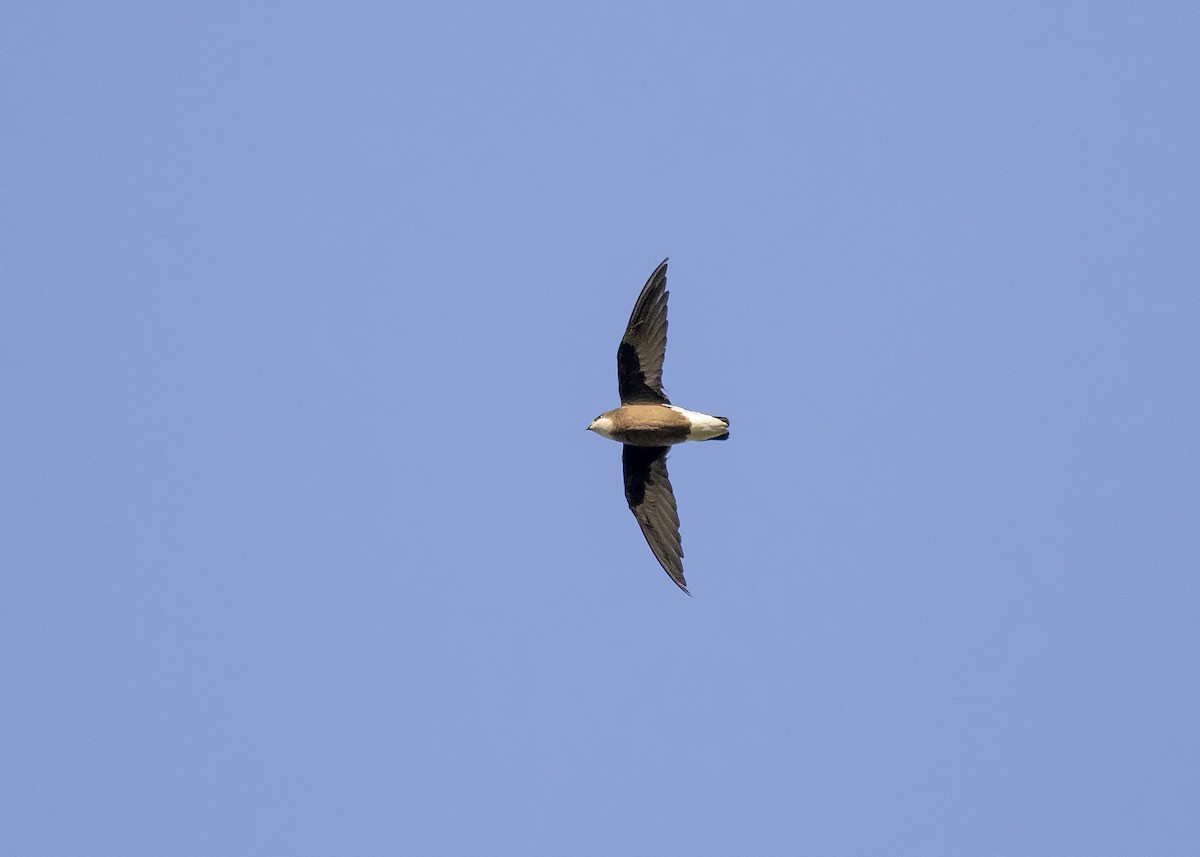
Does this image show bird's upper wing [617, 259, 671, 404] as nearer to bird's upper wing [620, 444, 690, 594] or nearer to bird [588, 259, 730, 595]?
bird [588, 259, 730, 595]

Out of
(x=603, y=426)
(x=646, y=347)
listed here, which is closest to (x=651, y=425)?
(x=603, y=426)

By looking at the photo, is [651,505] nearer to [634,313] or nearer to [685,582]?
[685,582]

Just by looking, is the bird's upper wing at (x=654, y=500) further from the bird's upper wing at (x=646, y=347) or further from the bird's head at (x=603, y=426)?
the bird's upper wing at (x=646, y=347)

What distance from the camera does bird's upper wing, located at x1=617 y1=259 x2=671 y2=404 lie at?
25.5m

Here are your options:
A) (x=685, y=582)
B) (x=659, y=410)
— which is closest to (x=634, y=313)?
(x=659, y=410)

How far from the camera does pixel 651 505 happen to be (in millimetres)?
26172

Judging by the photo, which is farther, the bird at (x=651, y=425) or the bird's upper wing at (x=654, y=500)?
the bird's upper wing at (x=654, y=500)

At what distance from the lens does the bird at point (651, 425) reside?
1008 inches

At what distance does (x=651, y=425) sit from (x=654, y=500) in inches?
47.7

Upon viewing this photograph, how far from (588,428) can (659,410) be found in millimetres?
1141

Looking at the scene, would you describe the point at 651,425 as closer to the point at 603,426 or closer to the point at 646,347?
the point at 603,426

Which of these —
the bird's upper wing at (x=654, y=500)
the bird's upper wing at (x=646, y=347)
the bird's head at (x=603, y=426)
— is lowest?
the bird's upper wing at (x=654, y=500)

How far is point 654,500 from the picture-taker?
85.9 feet

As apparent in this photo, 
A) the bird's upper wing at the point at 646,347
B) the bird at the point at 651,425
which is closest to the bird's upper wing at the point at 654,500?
the bird at the point at 651,425
